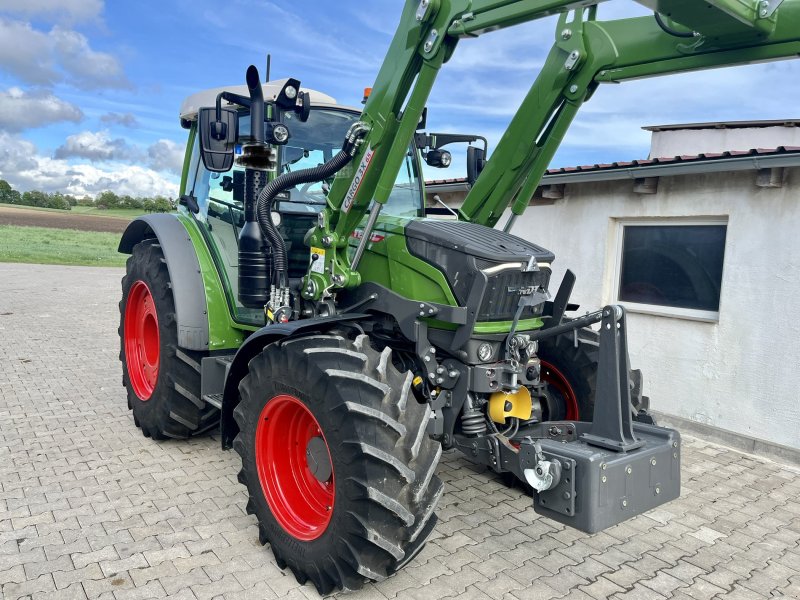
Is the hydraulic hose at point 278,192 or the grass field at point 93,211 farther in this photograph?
the grass field at point 93,211

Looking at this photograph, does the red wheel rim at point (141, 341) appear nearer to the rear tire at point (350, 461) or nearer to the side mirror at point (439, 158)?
the rear tire at point (350, 461)

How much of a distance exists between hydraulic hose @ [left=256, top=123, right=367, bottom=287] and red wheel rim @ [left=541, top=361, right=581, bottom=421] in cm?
188

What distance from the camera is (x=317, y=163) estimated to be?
172 inches

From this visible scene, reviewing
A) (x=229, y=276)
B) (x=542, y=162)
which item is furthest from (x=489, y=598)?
(x=229, y=276)

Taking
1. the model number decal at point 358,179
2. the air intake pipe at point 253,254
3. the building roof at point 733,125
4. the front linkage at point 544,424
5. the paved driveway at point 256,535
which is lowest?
the paved driveway at point 256,535

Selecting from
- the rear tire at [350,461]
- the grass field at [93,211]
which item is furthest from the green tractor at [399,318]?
the grass field at [93,211]

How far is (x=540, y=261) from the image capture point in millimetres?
3707

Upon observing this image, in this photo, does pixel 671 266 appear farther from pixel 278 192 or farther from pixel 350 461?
pixel 350 461

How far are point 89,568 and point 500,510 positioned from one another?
2.39 meters

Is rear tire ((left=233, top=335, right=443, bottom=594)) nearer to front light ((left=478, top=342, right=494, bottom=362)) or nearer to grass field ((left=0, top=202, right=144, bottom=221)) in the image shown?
front light ((left=478, top=342, right=494, bottom=362))

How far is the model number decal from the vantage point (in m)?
3.46

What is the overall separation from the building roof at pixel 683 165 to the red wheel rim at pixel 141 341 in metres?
4.15

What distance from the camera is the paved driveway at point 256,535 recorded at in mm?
3209

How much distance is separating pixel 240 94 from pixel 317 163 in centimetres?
78
